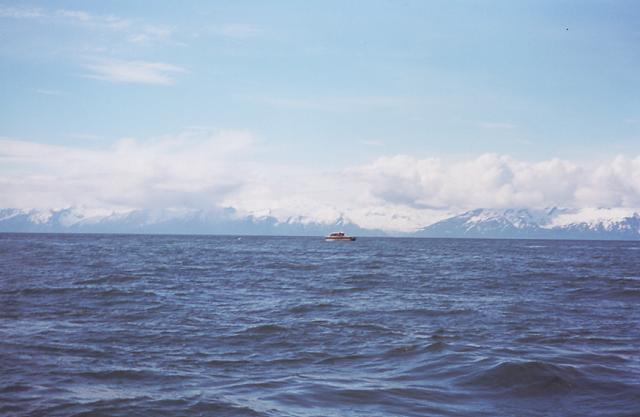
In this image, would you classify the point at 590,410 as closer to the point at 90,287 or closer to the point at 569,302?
the point at 569,302

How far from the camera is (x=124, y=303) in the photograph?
1107 inches

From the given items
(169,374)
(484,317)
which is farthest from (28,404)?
(484,317)

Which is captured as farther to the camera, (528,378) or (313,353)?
(313,353)

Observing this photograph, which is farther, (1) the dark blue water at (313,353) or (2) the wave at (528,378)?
(2) the wave at (528,378)

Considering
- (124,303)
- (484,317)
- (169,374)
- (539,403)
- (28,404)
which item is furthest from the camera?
(124,303)

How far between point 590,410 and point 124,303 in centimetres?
2215

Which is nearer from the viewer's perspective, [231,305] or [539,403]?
[539,403]

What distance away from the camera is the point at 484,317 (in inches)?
→ 1001

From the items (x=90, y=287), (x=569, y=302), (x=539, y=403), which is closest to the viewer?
(x=539, y=403)

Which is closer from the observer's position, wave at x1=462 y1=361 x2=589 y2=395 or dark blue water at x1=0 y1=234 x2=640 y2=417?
dark blue water at x1=0 y1=234 x2=640 y2=417

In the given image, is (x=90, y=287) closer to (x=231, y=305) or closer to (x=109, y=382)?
(x=231, y=305)

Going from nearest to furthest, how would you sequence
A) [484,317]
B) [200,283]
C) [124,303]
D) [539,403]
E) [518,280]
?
[539,403] < [484,317] < [124,303] < [200,283] < [518,280]

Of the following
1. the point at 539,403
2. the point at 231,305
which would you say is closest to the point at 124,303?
the point at 231,305

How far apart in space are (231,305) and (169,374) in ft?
46.0
